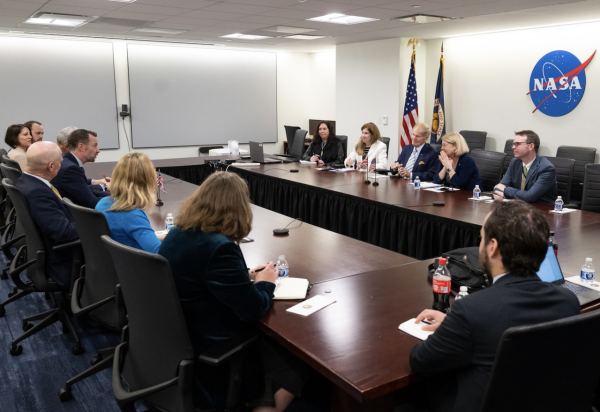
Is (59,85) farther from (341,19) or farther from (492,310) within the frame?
(492,310)

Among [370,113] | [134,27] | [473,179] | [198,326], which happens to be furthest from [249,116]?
[198,326]

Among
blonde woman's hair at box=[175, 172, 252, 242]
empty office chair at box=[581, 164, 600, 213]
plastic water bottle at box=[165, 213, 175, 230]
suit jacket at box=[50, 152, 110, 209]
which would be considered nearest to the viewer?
blonde woman's hair at box=[175, 172, 252, 242]

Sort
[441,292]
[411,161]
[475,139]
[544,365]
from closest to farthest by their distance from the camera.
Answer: [544,365] → [441,292] → [411,161] → [475,139]

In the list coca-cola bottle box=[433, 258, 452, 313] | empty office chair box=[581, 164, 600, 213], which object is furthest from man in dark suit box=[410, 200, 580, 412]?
empty office chair box=[581, 164, 600, 213]

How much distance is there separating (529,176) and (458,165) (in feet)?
2.57

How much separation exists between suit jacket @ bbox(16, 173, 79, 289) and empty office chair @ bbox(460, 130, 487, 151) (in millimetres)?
6375

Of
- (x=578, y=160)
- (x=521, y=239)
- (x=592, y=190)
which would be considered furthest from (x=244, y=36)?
(x=521, y=239)

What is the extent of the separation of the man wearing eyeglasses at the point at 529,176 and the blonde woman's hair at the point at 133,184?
112 inches

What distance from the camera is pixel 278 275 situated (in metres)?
2.36

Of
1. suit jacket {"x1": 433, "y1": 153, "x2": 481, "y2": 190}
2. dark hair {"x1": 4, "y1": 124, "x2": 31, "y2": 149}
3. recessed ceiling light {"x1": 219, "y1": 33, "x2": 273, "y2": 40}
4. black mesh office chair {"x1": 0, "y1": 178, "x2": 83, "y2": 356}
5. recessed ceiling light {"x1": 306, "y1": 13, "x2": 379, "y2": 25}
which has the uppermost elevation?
recessed ceiling light {"x1": 219, "y1": 33, "x2": 273, "y2": 40}

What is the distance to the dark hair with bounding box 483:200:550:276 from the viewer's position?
1441mm

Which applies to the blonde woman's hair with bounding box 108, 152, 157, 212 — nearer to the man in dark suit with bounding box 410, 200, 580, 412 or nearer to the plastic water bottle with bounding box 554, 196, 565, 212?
the man in dark suit with bounding box 410, 200, 580, 412

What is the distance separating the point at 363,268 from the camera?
248 centimetres

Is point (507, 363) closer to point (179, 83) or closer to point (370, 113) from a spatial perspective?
point (370, 113)
